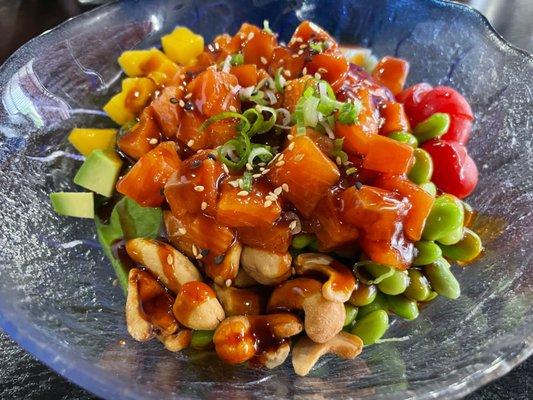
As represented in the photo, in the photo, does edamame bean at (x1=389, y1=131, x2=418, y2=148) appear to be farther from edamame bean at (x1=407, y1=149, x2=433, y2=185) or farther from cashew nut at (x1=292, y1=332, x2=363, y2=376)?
cashew nut at (x1=292, y1=332, x2=363, y2=376)

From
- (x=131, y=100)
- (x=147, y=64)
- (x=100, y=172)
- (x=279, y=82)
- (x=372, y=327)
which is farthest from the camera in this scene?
(x=147, y=64)

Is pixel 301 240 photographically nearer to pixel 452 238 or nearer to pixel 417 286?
pixel 417 286

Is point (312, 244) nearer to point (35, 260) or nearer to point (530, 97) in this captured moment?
point (35, 260)

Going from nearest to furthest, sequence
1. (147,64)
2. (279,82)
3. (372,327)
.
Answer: (372,327) → (279,82) → (147,64)

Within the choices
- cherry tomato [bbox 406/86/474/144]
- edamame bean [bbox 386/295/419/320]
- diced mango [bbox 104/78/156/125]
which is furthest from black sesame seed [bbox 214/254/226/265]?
cherry tomato [bbox 406/86/474/144]

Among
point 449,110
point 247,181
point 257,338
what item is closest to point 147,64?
point 247,181

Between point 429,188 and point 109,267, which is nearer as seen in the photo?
point 429,188
